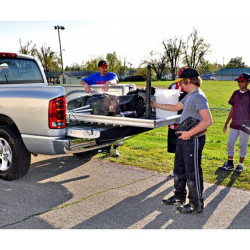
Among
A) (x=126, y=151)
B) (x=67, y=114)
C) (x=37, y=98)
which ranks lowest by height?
(x=126, y=151)

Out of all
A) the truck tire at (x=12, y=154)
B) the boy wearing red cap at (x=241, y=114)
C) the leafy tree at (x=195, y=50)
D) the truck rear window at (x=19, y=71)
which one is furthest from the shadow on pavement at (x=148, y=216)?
the leafy tree at (x=195, y=50)

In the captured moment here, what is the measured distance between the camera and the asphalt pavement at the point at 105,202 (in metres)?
3.52

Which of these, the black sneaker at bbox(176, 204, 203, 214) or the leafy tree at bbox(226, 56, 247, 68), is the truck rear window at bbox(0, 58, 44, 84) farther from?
the leafy tree at bbox(226, 56, 247, 68)

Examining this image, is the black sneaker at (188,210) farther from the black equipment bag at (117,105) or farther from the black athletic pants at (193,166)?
the black equipment bag at (117,105)

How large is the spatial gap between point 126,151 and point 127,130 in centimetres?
233

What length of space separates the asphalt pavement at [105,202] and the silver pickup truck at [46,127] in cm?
53

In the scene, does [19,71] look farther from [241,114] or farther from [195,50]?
[195,50]

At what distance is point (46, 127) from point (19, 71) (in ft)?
6.09

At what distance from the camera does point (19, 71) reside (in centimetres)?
559

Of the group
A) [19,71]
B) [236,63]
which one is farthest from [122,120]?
[236,63]

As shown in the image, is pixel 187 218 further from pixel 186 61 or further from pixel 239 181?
pixel 186 61

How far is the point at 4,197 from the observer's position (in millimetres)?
4273

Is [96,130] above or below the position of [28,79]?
below

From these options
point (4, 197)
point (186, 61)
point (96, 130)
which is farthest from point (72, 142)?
point (186, 61)
